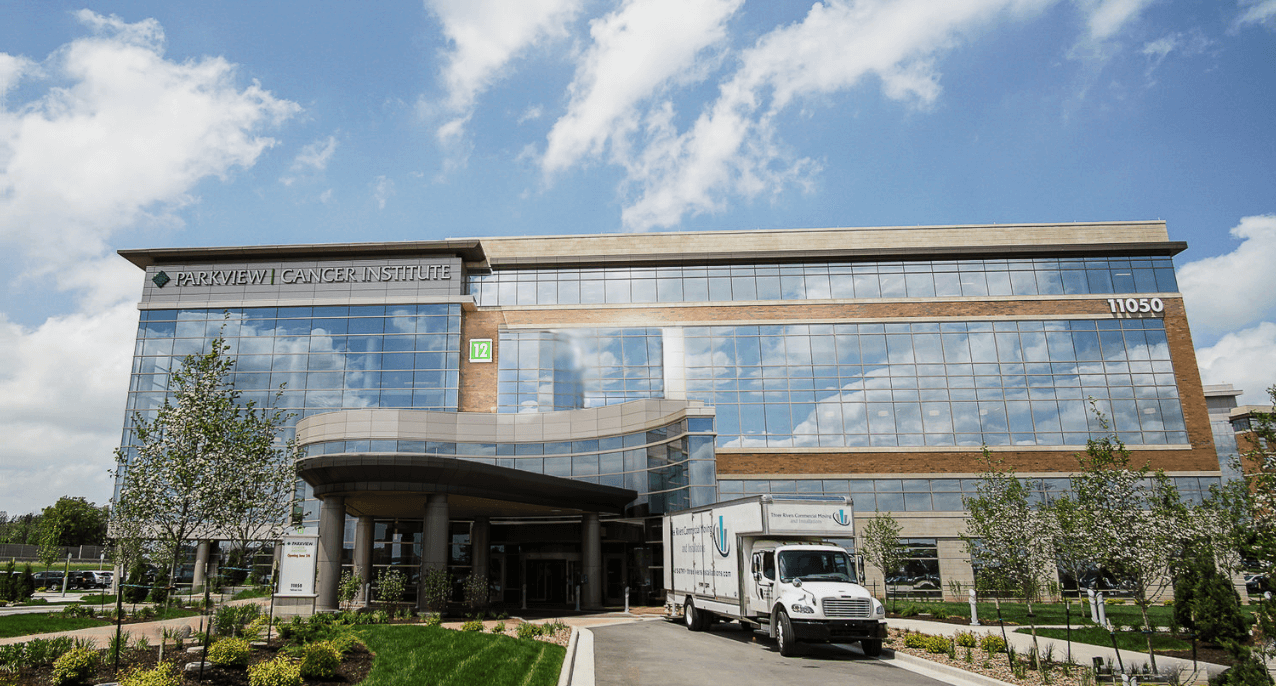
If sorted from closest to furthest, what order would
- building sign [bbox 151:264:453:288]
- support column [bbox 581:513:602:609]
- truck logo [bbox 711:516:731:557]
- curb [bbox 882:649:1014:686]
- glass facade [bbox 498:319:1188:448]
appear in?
curb [bbox 882:649:1014:686] → truck logo [bbox 711:516:731:557] → support column [bbox 581:513:602:609] → glass facade [bbox 498:319:1188:448] → building sign [bbox 151:264:453:288]

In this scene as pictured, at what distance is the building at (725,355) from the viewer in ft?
140

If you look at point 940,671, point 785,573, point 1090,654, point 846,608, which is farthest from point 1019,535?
point 785,573

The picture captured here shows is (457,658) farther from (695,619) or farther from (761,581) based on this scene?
(695,619)

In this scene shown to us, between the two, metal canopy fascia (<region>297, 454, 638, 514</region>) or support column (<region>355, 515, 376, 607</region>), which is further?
support column (<region>355, 515, 376, 607</region>)

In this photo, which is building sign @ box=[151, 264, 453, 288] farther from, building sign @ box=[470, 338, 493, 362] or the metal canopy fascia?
the metal canopy fascia

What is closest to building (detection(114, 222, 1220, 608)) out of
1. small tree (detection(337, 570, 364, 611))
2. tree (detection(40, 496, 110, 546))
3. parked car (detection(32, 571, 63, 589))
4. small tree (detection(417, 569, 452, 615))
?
small tree (detection(337, 570, 364, 611))

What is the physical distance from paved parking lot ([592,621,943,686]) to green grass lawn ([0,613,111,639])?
1576 centimetres

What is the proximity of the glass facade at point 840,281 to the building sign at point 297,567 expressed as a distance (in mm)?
27551

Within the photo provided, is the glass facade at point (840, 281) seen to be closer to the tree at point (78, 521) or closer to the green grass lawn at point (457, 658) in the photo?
the green grass lawn at point (457, 658)

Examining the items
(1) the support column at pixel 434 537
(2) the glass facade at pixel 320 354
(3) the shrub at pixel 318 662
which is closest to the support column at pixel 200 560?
(2) the glass facade at pixel 320 354

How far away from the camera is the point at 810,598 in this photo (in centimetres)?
1630

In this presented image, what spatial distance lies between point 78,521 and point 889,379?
8801cm

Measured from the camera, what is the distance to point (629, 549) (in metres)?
36.4

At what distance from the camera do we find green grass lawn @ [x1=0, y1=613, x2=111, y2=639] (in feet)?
66.2
